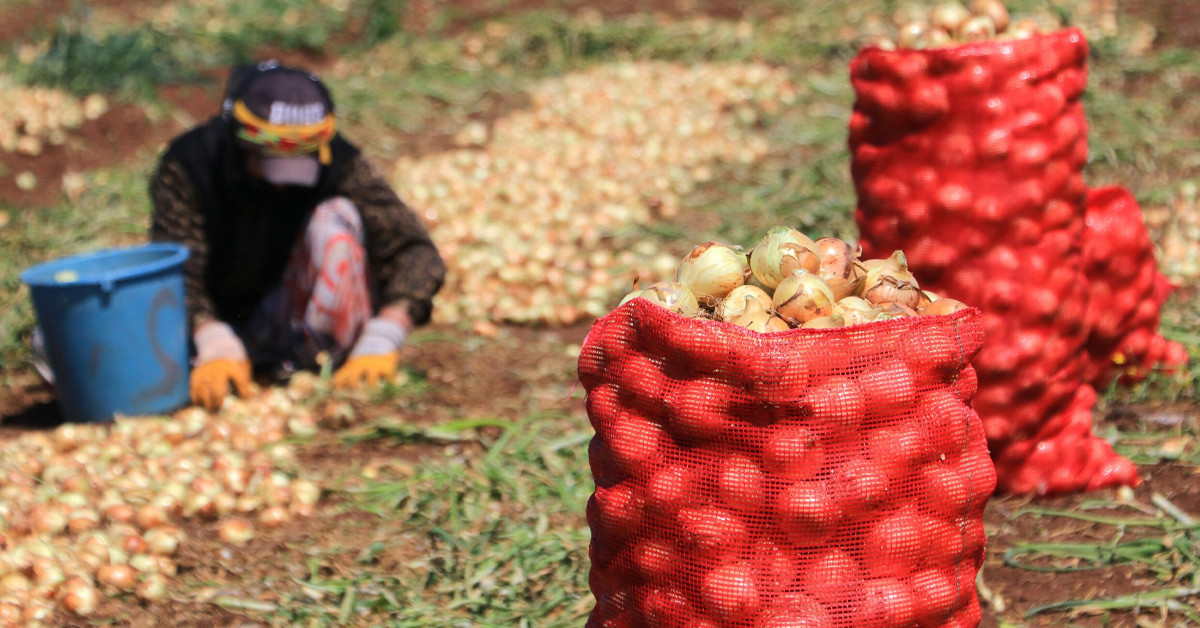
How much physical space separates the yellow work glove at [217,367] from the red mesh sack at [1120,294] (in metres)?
2.62

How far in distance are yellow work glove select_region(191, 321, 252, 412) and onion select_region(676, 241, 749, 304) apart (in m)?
2.28

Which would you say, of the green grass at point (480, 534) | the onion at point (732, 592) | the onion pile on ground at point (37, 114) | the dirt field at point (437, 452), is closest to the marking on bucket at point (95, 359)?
the dirt field at point (437, 452)

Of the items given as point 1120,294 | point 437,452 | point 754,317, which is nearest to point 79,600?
point 437,452

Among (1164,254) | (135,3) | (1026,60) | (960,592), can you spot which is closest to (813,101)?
(1164,254)

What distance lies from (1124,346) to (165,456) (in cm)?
277

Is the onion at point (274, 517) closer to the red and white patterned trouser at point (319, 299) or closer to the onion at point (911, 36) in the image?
the red and white patterned trouser at point (319, 299)

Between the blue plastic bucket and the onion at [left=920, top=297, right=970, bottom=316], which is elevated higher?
the onion at [left=920, top=297, right=970, bottom=316]

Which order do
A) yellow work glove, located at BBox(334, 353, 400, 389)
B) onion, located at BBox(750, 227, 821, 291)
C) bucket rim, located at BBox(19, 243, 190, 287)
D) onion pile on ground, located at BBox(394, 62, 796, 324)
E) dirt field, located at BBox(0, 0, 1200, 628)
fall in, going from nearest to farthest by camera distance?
onion, located at BBox(750, 227, 821, 291) → dirt field, located at BBox(0, 0, 1200, 628) → bucket rim, located at BBox(19, 243, 190, 287) → yellow work glove, located at BBox(334, 353, 400, 389) → onion pile on ground, located at BBox(394, 62, 796, 324)

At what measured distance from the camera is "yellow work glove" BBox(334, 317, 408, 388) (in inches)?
149

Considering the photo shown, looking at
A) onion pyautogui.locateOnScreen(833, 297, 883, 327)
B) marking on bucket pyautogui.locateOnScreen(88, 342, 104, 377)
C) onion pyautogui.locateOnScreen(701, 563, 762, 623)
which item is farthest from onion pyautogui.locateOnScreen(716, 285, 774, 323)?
marking on bucket pyautogui.locateOnScreen(88, 342, 104, 377)

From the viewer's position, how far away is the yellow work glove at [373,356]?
379 cm

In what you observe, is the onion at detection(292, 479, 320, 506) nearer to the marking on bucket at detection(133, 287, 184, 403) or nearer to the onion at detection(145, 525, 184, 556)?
the onion at detection(145, 525, 184, 556)

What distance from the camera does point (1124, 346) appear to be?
309 cm

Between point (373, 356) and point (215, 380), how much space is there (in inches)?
20.4
